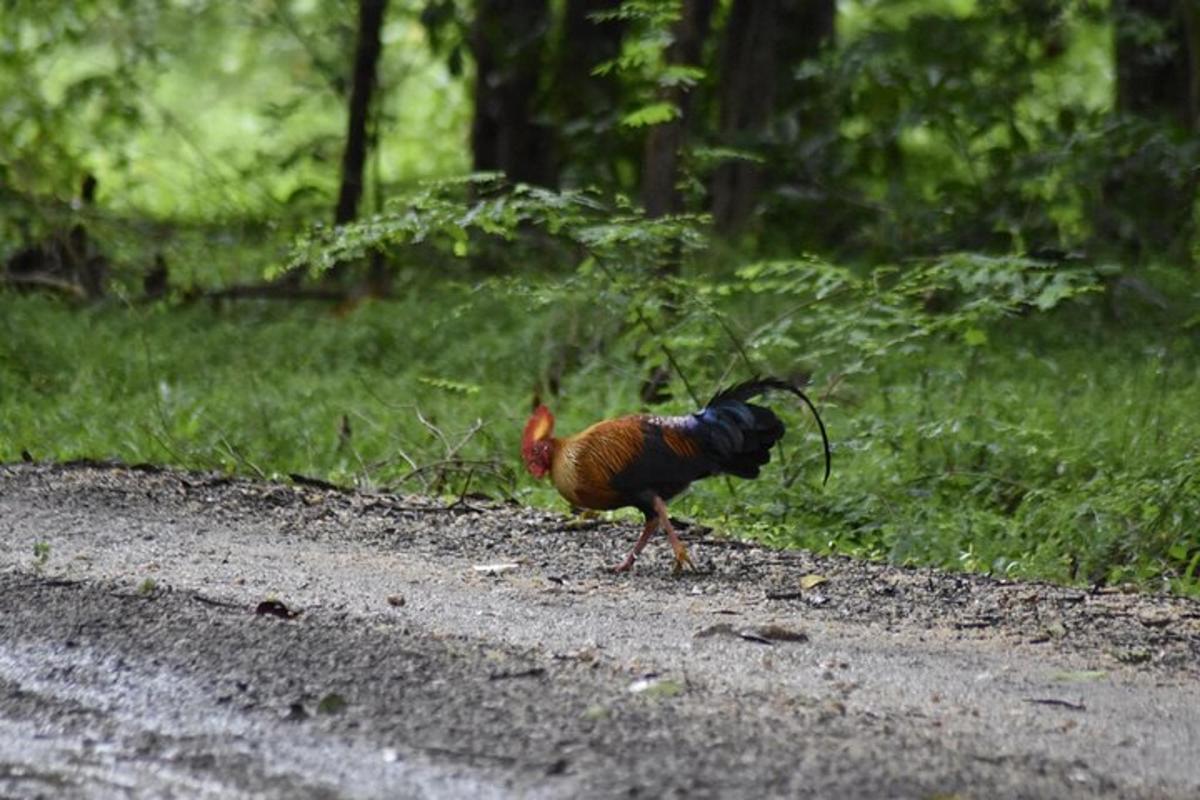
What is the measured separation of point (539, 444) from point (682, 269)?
4431 millimetres

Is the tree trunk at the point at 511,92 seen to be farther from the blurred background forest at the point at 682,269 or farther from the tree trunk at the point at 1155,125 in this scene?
the tree trunk at the point at 1155,125

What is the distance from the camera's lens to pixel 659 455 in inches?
280

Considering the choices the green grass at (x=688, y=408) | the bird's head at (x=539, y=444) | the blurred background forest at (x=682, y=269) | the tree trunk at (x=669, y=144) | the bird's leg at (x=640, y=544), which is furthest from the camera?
the tree trunk at (x=669, y=144)

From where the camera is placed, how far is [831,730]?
4906 millimetres

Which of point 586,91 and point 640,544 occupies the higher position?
Answer: point 586,91

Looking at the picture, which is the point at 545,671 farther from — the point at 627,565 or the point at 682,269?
the point at 682,269

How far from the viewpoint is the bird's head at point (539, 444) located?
7328 millimetres

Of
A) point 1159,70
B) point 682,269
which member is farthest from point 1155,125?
point 682,269

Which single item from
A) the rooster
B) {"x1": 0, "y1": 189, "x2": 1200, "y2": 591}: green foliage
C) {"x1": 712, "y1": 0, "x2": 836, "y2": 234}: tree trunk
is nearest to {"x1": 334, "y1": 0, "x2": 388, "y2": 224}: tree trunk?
{"x1": 0, "y1": 189, "x2": 1200, "y2": 591}: green foliage

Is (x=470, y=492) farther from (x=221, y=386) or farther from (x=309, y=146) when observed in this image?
(x=309, y=146)

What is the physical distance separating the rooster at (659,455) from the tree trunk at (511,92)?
9685mm

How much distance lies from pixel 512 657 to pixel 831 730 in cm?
115

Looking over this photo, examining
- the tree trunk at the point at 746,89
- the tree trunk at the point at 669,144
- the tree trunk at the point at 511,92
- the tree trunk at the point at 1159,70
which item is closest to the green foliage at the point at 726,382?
the tree trunk at the point at 669,144

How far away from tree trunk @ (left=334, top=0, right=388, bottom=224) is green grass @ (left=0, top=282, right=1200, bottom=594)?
1.77m
